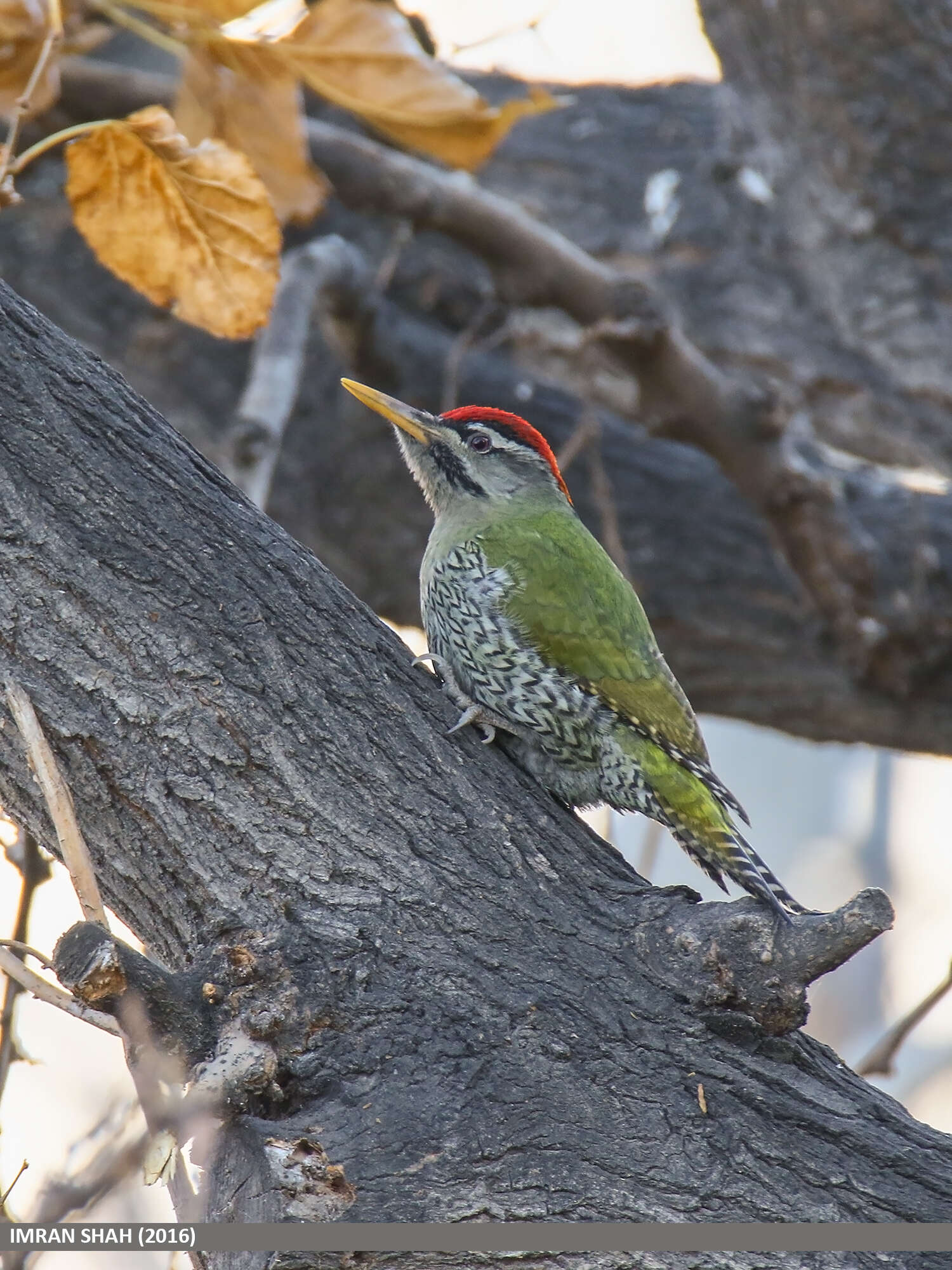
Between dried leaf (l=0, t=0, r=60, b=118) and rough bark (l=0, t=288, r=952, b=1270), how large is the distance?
1.75 meters

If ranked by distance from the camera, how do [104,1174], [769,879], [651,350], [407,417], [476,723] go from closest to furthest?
[104,1174], [769,879], [476,723], [407,417], [651,350]

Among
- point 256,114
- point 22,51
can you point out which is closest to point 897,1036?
point 256,114

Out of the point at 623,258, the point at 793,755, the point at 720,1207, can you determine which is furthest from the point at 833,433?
the point at 793,755

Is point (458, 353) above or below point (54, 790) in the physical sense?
above

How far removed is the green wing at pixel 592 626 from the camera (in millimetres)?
3410

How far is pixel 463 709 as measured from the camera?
2797mm

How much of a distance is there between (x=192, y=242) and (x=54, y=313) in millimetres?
2922

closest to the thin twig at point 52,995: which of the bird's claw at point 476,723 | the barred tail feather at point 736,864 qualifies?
the bird's claw at point 476,723

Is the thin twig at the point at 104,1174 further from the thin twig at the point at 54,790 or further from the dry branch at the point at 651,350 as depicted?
the dry branch at the point at 651,350

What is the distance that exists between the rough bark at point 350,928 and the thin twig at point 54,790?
0.03m

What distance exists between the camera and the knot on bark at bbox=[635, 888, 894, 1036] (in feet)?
7.14

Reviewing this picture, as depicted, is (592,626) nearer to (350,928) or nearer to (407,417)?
(407,417)

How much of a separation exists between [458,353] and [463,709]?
8.71ft
